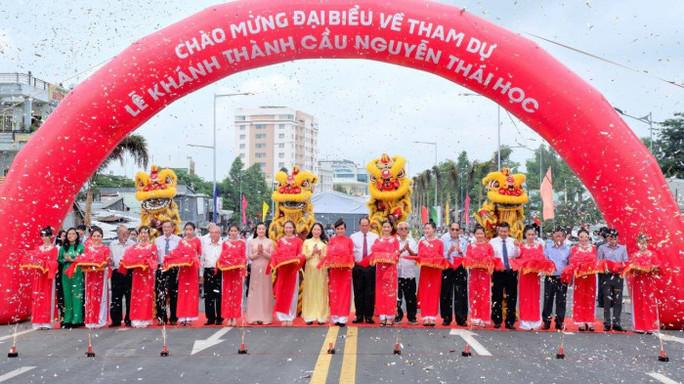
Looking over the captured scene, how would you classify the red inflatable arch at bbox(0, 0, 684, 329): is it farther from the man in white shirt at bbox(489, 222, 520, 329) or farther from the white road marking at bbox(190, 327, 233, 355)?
the white road marking at bbox(190, 327, 233, 355)

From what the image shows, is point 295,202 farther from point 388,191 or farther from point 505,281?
point 505,281

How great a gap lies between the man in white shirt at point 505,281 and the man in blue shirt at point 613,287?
1.18 meters

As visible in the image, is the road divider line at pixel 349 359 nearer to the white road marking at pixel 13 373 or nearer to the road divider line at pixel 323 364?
the road divider line at pixel 323 364

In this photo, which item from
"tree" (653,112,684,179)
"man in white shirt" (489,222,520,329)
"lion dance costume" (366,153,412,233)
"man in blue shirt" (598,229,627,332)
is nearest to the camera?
"man in blue shirt" (598,229,627,332)

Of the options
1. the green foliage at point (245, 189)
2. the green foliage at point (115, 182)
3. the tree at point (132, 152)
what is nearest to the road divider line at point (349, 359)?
the tree at point (132, 152)

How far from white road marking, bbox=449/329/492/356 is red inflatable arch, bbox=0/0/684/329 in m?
2.58

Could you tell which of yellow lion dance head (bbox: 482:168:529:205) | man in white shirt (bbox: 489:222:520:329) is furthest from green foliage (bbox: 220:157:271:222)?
man in white shirt (bbox: 489:222:520:329)

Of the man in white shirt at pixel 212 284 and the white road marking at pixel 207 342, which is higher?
the man in white shirt at pixel 212 284

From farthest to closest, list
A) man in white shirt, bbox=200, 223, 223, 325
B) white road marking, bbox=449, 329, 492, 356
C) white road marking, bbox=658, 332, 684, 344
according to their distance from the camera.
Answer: man in white shirt, bbox=200, 223, 223, 325, white road marking, bbox=658, 332, 684, 344, white road marking, bbox=449, 329, 492, 356

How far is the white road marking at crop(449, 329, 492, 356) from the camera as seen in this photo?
7830mm

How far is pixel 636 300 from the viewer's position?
31.4 feet

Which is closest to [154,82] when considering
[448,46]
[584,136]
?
[448,46]

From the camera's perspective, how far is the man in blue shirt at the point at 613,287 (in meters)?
9.73

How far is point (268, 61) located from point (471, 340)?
4.91 meters
